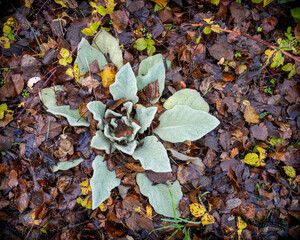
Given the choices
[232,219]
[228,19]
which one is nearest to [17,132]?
[232,219]

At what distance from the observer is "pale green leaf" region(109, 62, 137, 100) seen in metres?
1.80

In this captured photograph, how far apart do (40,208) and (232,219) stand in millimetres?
1966

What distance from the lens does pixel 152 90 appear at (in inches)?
76.7

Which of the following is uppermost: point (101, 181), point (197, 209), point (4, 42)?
point (4, 42)

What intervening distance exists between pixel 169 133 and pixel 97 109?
2.30ft

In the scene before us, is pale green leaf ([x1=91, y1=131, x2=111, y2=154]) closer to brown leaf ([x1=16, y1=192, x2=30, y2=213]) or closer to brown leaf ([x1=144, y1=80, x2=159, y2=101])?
brown leaf ([x1=144, y1=80, x2=159, y2=101])

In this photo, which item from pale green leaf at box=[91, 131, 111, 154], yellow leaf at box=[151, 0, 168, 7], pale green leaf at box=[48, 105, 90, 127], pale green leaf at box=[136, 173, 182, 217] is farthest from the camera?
yellow leaf at box=[151, 0, 168, 7]

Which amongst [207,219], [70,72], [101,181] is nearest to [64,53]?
[70,72]

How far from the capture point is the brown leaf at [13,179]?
81.6 inches

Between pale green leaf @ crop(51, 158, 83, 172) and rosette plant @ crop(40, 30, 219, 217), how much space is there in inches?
10.9

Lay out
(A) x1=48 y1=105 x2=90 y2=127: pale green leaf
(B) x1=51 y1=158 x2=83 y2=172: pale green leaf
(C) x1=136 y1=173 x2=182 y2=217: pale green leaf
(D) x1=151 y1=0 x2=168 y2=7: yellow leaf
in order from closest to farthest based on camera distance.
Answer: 1. (A) x1=48 y1=105 x2=90 y2=127: pale green leaf
2. (C) x1=136 y1=173 x2=182 y2=217: pale green leaf
3. (B) x1=51 y1=158 x2=83 y2=172: pale green leaf
4. (D) x1=151 y1=0 x2=168 y2=7: yellow leaf

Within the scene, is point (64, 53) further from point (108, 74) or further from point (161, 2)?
point (161, 2)

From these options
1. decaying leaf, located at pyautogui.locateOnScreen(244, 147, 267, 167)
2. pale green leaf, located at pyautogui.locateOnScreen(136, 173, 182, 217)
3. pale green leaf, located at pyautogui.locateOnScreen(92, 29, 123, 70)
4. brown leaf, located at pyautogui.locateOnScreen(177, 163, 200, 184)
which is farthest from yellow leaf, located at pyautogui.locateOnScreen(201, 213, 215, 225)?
pale green leaf, located at pyautogui.locateOnScreen(92, 29, 123, 70)

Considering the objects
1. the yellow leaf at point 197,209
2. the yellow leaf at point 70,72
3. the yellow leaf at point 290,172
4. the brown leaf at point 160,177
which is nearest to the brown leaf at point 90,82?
the yellow leaf at point 70,72
